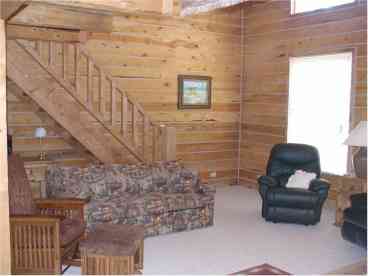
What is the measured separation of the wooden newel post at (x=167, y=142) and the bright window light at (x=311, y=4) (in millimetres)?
2646

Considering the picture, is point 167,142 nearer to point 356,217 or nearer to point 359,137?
point 359,137

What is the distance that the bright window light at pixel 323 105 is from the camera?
6.02m

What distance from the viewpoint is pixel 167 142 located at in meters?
5.96

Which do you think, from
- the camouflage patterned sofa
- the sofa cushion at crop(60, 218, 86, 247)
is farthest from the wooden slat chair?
the camouflage patterned sofa

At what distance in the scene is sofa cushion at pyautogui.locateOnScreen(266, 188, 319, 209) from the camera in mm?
5180

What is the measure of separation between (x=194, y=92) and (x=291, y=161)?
6.93 ft

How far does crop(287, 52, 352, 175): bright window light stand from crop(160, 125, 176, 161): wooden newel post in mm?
1948

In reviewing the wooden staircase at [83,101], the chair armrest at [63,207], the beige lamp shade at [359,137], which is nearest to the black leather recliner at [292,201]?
the beige lamp shade at [359,137]

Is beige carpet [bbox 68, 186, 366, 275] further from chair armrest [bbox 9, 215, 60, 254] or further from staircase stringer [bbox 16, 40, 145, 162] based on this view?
staircase stringer [bbox 16, 40, 145, 162]

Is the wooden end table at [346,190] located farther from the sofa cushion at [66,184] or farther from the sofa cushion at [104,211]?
the sofa cushion at [66,184]

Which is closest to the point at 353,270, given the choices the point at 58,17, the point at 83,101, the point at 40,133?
the point at 58,17

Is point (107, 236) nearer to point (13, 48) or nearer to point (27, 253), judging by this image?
point (27, 253)

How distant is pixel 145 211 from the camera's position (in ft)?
15.4

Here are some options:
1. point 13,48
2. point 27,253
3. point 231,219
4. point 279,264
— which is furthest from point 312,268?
point 13,48
